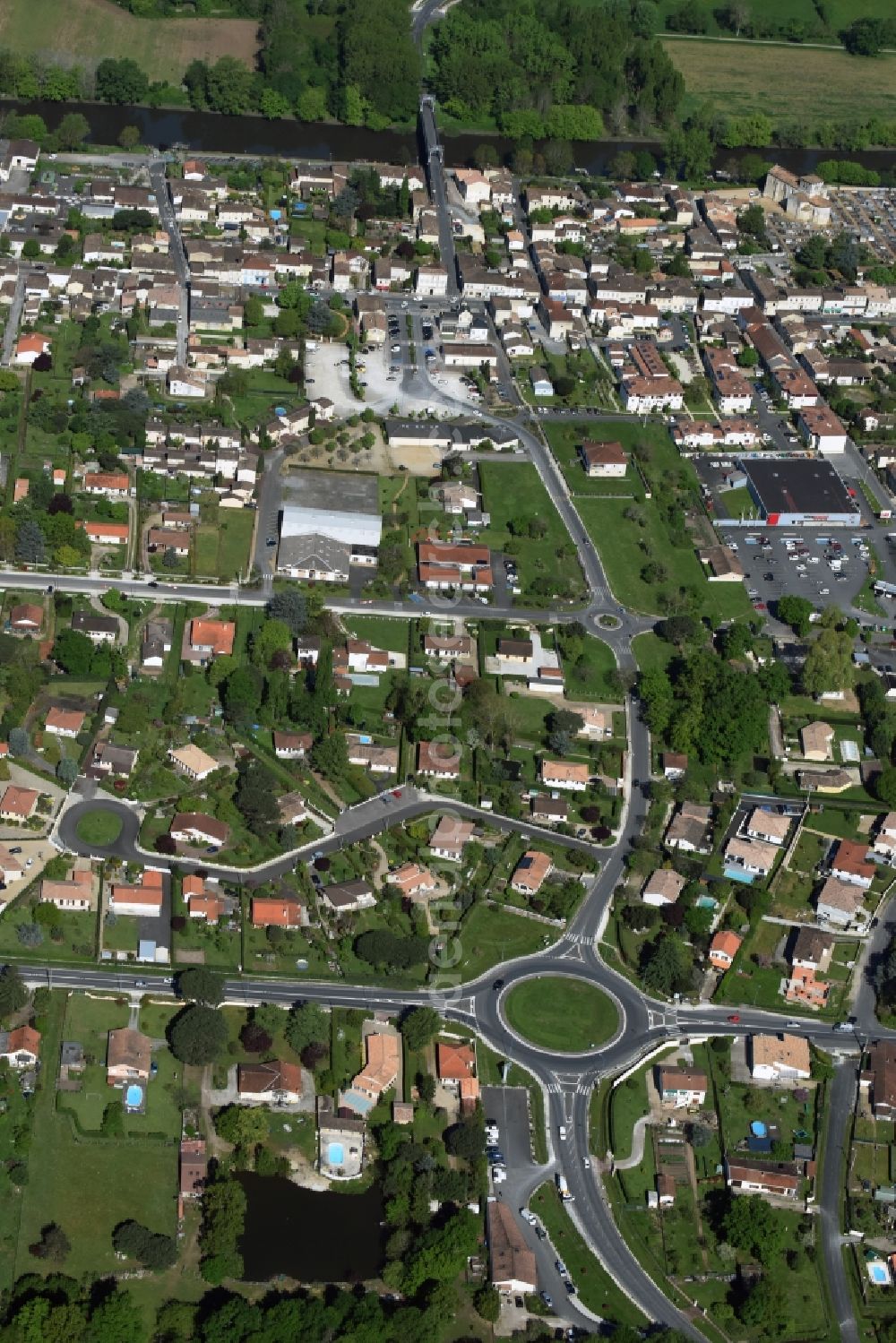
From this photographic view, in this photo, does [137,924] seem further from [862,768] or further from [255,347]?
[255,347]

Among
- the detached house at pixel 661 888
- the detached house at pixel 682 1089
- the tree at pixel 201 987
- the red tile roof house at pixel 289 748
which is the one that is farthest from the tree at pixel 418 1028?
the red tile roof house at pixel 289 748

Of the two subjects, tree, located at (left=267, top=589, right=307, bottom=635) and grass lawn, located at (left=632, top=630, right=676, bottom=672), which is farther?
grass lawn, located at (left=632, top=630, right=676, bottom=672)

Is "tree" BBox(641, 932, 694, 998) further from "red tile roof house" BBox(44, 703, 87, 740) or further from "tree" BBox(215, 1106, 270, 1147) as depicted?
"red tile roof house" BBox(44, 703, 87, 740)

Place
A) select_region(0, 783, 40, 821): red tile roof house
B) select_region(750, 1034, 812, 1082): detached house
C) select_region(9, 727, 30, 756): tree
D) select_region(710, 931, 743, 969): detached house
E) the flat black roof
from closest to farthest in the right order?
select_region(750, 1034, 812, 1082): detached house
select_region(710, 931, 743, 969): detached house
select_region(0, 783, 40, 821): red tile roof house
select_region(9, 727, 30, 756): tree
the flat black roof

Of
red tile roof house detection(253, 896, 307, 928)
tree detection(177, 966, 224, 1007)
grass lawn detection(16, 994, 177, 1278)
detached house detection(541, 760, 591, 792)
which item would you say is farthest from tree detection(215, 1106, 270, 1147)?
detached house detection(541, 760, 591, 792)

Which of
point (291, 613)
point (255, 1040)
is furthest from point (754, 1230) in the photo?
point (291, 613)

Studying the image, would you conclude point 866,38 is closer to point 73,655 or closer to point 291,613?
point 291,613

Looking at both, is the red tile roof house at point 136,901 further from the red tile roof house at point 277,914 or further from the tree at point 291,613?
the tree at point 291,613
